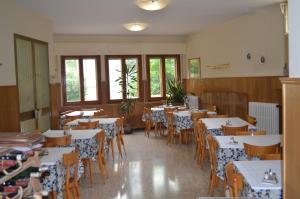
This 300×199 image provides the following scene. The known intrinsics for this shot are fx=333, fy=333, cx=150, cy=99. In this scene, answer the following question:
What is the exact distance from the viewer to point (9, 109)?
557 cm

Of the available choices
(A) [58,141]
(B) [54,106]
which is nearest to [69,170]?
(A) [58,141]

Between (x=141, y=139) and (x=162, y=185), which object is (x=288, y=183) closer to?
(x=162, y=185)

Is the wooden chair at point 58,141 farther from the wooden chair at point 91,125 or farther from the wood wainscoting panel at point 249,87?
the wood wainscoting panel at point 249,87

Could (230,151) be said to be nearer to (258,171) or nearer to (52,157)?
(258,171)

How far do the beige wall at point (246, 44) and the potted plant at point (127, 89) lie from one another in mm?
2189

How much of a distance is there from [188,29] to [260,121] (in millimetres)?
3836

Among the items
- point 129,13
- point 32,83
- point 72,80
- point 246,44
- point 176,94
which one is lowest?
point 176,94

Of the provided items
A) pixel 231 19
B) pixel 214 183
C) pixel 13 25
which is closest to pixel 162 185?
pixel 214 183

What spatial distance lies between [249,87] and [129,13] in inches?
128

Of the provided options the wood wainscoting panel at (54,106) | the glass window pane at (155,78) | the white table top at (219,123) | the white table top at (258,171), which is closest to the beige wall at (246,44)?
the glass window pane at (155,78)

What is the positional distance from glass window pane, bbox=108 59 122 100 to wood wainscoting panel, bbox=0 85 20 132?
16.7 feet

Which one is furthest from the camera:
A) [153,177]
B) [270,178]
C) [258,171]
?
[153,177]

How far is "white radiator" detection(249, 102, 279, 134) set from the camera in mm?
6879

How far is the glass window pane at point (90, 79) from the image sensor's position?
10500 millimetres
